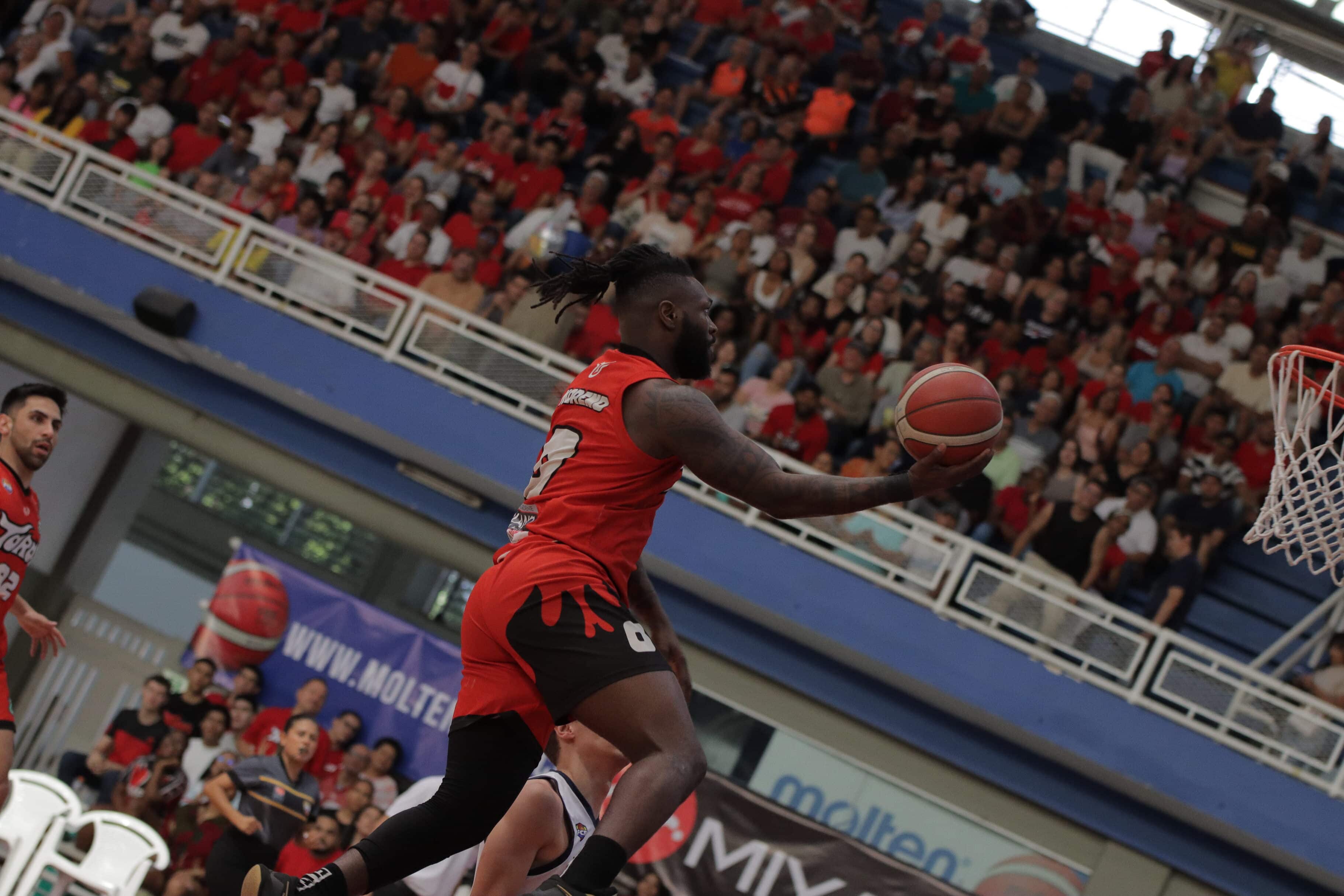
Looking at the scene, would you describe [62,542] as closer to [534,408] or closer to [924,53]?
[534,408]

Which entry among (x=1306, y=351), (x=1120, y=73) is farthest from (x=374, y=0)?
(x=1306, y=351)

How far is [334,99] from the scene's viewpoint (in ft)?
39.7

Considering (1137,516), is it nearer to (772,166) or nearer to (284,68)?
(772,166)

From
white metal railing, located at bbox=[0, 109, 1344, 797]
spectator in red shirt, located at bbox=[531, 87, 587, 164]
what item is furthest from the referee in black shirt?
spectator in red shirt, located at bbox=[531, 87, 587, 164]

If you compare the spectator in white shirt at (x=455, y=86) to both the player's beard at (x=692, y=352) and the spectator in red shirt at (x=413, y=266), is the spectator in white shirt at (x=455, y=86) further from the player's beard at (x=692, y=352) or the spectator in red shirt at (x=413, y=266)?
the player's beard at (x=692, y=352)

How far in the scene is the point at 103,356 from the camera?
→ 467 inches

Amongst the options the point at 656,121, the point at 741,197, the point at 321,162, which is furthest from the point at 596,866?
the point at 656,121

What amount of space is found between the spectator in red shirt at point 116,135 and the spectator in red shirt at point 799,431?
255 inches

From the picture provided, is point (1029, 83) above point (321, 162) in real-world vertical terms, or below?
above

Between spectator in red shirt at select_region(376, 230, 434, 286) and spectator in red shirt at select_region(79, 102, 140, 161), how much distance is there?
2.84 metres

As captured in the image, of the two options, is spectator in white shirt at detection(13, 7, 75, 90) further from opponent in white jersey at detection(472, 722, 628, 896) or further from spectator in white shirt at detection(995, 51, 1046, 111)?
opponent in white jersey at detection(472, 722, 628, 896)

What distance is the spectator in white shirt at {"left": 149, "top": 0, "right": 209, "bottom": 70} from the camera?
12.6m

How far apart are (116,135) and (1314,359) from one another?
412 inches

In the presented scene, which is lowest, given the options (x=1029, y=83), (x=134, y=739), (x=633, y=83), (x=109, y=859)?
(x=109, y=859)
